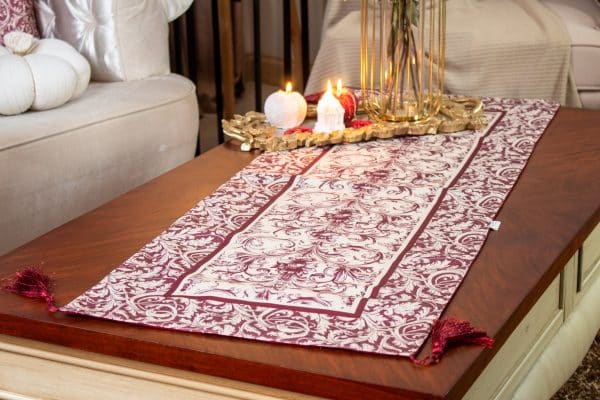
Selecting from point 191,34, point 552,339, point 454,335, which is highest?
point 454,335

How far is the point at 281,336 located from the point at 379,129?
2.70 feet

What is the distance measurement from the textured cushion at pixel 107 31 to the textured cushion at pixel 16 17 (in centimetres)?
5

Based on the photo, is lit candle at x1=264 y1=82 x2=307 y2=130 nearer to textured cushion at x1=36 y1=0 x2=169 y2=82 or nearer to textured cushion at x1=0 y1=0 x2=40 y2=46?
textured cushion at x1=36 y1=0 x2=169 y2=82

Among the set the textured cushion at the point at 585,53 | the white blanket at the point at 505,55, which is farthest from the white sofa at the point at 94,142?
the textured cushion at the point at 585,53

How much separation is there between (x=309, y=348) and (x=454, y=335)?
0.48 ft

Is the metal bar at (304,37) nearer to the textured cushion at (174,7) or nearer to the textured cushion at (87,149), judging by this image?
the textured cushion at (174,7)

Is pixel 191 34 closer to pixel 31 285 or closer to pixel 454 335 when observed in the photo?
pixel 31 285

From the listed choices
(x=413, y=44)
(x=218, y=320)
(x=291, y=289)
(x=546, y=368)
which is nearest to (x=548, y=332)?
(x=546, y=368)

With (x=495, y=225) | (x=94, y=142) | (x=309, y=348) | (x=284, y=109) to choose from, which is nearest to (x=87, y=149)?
(x=94, y=142)

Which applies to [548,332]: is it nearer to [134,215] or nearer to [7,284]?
[134,215]

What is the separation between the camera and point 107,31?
2.18m

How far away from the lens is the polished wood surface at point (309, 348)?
2.91ft

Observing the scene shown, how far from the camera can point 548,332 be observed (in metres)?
1.31

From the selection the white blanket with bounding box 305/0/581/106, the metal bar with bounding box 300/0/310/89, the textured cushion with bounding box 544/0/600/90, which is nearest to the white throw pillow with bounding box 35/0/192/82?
the white blanket with bounding box 305/0/581/106
